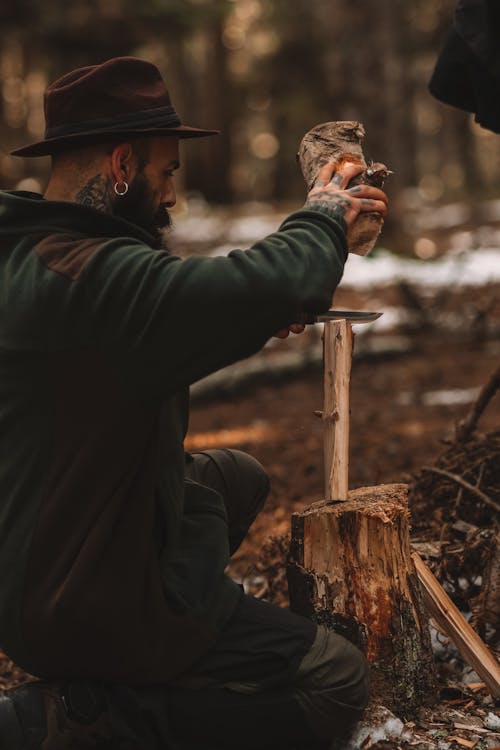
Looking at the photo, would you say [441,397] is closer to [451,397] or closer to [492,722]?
[451,397]

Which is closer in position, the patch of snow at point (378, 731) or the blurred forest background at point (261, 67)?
the patch of snow at point (378, 731)

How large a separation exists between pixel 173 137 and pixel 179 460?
0.95 metres

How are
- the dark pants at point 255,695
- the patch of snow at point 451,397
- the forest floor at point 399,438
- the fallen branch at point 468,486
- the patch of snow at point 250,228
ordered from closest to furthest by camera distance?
the dark pants at point 255,695
the forest floor at point 399,438
the fallen branch at point 468,486
the patch of snow at point 451,397
the patch of snow at point 250,228

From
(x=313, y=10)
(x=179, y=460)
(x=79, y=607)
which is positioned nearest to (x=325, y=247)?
(x=179, y=460)

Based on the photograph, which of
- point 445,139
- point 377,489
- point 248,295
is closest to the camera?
point 248,295

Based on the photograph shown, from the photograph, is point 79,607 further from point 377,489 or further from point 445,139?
point 445,139

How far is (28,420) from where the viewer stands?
2.63 m

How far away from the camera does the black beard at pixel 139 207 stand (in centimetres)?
280

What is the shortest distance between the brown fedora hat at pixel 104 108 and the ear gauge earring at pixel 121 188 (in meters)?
0.14

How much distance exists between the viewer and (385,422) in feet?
23.5

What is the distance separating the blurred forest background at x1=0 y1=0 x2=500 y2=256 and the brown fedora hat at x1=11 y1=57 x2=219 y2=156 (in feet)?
5.28

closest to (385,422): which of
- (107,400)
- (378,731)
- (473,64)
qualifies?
(473,64)

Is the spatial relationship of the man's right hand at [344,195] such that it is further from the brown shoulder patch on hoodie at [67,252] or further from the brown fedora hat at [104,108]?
the brown shoulder patch on hoodie at [67,252]

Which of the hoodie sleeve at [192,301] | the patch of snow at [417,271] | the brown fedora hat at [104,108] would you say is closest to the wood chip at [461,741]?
the hoodie sleeve at [192,301]
